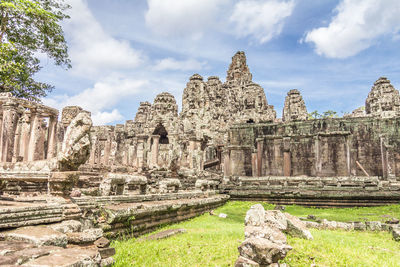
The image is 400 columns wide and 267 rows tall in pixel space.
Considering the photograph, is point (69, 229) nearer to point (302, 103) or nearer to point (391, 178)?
point (391, 178)

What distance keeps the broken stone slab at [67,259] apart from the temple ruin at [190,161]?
0.06 m

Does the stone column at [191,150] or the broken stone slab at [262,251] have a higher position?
the stone column at [191,150]

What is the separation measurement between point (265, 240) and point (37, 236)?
286 cm

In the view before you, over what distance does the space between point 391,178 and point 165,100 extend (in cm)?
2235

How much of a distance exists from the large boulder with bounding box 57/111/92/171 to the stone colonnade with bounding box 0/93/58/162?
39.1ft

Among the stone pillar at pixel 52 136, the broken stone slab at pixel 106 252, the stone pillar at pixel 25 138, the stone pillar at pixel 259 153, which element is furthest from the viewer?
the stone pillar at pixel 259 153

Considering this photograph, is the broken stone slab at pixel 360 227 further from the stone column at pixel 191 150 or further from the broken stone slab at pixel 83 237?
the stone column at pixel 191 150

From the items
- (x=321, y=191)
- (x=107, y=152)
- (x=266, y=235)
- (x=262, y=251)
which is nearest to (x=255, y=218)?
(x=266, y=235)

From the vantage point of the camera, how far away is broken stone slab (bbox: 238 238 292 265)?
11.7 feet

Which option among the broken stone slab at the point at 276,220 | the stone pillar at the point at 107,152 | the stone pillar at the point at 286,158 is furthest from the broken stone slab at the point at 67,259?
the stone pillar at the point at 107,152

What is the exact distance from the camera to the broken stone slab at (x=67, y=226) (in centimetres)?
416

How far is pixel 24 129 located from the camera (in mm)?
17594

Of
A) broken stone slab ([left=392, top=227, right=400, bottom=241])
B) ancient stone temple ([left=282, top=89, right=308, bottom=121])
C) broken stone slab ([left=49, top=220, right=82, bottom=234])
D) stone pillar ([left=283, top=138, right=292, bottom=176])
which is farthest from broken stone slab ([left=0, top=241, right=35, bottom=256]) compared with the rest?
ancient stone temple ([left=282, top=89, right=308, bottom=121])

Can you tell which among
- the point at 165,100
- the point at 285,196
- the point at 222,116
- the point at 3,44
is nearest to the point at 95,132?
the point at 165,100
